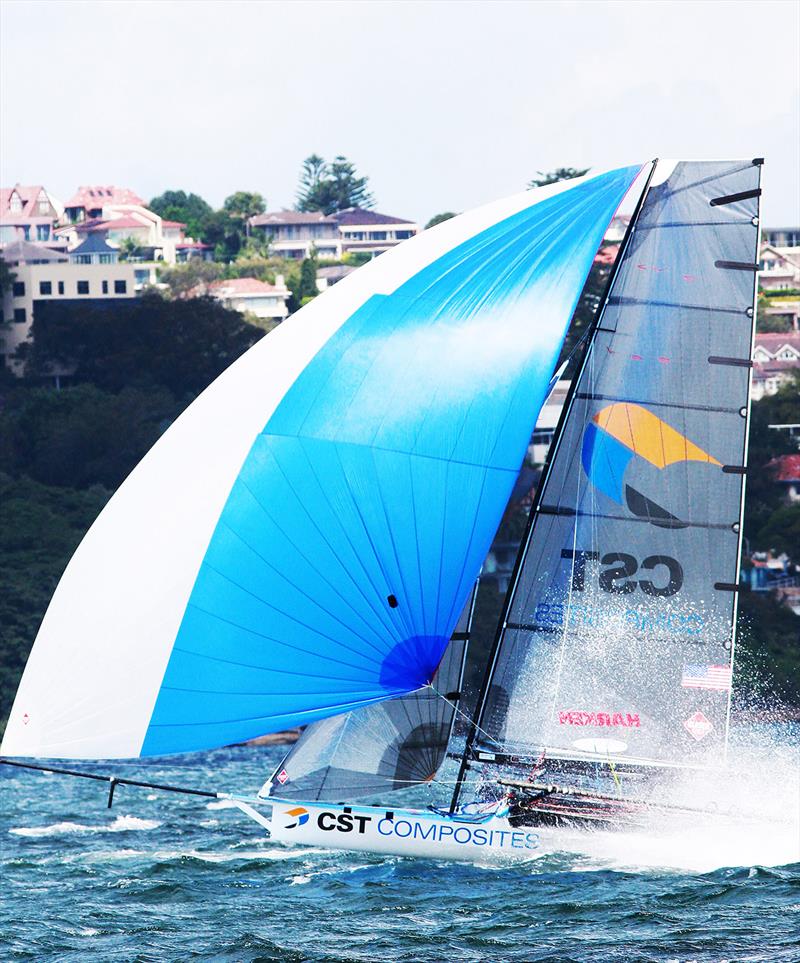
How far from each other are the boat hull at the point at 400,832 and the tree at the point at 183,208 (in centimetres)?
10726

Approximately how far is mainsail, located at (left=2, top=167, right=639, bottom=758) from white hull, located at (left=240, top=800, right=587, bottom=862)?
1.12 meters

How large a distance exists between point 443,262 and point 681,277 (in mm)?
1958

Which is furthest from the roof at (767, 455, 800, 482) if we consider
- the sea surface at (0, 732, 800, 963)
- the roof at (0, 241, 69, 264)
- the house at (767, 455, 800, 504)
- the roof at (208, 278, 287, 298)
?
the roof at (0, 241, 69, 264)

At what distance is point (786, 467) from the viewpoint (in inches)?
2076

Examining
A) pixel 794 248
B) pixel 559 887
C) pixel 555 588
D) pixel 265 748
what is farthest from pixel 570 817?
pixel 794 248

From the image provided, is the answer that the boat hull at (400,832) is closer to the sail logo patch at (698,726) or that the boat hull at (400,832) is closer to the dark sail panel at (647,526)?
the dark sail panel at (647,526)

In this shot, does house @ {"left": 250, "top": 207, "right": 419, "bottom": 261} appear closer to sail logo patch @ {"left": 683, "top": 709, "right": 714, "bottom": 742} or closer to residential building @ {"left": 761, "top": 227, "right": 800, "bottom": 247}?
residential building @ {"left": 761, "top": 227, "right": 800, "bottom": 247}

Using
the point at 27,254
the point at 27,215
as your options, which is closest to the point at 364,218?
the point at 27,215

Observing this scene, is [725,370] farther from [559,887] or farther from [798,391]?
[798,391]

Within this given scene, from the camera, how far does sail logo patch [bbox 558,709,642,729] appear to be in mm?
15117

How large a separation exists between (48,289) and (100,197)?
168ft

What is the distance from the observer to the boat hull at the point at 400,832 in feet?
47.8

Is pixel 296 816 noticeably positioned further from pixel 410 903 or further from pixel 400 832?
pixel 410 903

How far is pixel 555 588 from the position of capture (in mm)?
15227
